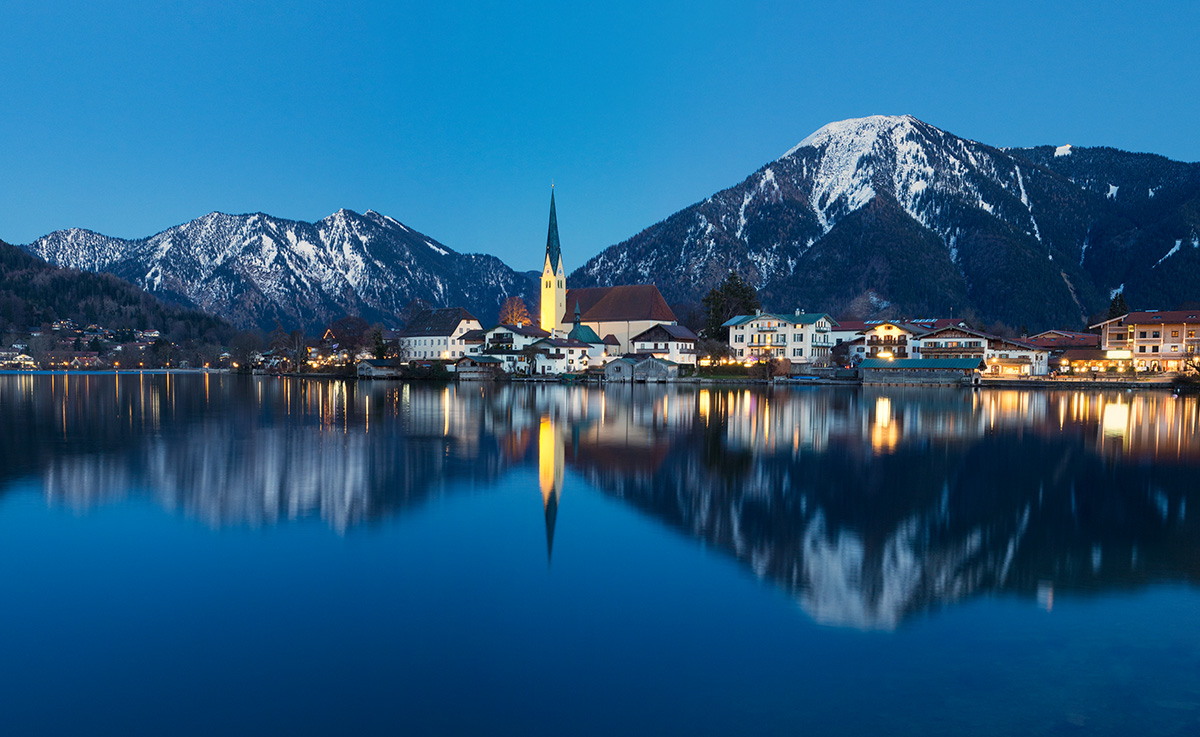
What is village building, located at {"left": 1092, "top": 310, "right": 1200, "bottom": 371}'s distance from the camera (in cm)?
4750

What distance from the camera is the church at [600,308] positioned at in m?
60.2

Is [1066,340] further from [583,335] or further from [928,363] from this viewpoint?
[583,335]

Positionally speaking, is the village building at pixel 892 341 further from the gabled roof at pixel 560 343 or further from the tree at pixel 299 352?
the tree at pixel 299 352

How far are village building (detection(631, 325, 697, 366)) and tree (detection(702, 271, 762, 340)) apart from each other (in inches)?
156

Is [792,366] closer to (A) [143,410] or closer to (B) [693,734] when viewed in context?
(A) [143,410]

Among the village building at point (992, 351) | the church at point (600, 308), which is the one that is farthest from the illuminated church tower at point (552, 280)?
the village building at point (992, 351)

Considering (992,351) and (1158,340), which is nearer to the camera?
(1158,340)

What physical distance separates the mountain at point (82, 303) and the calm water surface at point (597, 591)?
328 feet

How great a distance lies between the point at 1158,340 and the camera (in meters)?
49.1

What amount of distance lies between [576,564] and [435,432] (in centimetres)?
Answer: 1264

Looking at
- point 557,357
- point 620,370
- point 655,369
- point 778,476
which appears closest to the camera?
point 778,476

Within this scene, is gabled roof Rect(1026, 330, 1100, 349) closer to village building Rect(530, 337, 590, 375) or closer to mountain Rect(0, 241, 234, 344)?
village building Rect(530, 337, 590, 375)

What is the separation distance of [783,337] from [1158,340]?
26.4 metres

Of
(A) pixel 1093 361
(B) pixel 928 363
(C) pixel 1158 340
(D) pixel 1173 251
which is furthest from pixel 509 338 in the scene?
(D) pixel 1173 251
